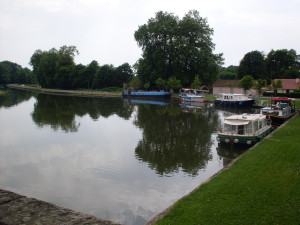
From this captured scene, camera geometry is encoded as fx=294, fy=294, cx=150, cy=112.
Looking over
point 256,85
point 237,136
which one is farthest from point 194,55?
point 237,136

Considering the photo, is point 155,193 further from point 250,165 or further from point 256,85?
point 256,85

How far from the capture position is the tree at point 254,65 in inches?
3617

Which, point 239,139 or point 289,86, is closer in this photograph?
point 239,139

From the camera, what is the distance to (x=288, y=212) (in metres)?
9.92

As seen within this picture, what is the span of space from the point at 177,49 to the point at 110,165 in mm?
65913

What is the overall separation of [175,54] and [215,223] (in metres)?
73.8

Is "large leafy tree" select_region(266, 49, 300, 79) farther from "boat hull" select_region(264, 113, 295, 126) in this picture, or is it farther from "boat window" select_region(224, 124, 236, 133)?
"boat window" select_region(224, 124, 236, 133)

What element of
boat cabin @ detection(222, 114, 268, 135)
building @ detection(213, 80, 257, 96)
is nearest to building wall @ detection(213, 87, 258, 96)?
building @ detection(213, 80, 257, 96)

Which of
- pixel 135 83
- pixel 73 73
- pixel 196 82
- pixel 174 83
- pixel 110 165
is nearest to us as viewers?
pixel 110 165

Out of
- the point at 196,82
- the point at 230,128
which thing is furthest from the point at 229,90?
the point at 230,128

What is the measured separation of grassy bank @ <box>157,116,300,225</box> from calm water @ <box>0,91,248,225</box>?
79.5 inches

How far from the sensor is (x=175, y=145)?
24.8m

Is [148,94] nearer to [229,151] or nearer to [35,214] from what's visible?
[229,151]

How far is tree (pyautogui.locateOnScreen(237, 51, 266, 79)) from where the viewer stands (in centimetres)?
9188
